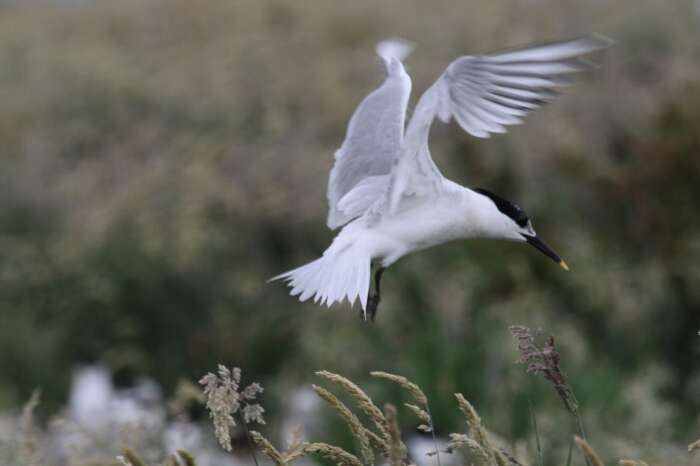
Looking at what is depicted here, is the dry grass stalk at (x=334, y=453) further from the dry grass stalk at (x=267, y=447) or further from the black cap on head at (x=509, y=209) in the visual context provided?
the black cap on head at (x=509, y=209)

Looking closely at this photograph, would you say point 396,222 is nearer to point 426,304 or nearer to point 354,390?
point 354,390

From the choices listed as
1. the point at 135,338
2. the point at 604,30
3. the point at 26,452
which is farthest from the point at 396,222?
the point at 604,30

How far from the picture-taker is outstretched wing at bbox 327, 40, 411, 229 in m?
3.49

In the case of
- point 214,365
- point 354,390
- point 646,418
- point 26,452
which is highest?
point 354,390

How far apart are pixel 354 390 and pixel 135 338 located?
4.53 metres

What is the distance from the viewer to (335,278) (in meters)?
3.07

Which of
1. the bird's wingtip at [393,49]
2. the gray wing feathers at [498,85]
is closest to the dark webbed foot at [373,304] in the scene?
the gray wing feathers at [498,85]

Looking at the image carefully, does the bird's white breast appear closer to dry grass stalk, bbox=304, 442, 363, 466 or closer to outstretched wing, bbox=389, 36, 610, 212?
outstretched wing, bbox=389, 36, 610, 212

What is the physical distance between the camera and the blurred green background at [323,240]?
5797mm

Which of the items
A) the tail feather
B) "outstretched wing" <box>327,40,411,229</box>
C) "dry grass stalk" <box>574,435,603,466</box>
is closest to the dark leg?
"outstretched wing" <box>327,40,411,229</box>

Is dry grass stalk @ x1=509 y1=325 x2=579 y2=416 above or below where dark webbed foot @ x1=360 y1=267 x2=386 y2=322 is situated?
above

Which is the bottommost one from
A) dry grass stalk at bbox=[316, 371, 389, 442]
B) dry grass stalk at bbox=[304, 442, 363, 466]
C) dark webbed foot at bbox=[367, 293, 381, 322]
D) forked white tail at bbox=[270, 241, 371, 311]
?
dark webbed foot at bbox=[367, 293, 381, 322]

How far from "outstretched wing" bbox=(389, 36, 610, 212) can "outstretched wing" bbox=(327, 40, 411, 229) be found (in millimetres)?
297

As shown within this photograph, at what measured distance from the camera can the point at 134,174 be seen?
8.07m
